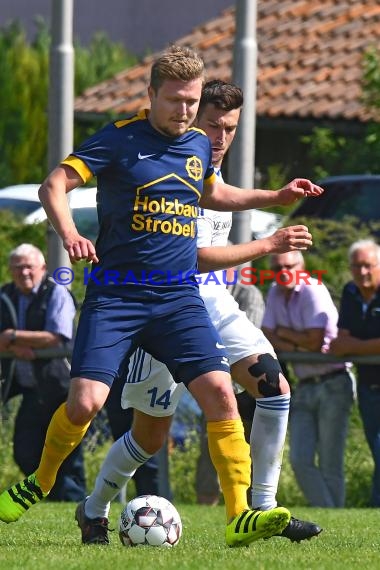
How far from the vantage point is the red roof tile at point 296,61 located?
80.6 feet

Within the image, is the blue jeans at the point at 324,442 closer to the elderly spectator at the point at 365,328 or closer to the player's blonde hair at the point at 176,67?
the elderly spectator at the point at 365,328

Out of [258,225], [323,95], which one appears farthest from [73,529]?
[323,95]

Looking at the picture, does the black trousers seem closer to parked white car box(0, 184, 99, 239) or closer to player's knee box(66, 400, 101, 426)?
parked white car box(0, 184, 99, 239)

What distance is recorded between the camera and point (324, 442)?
1184 cm

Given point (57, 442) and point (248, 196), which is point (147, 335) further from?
point (248, 196)

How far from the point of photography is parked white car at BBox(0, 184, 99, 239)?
15664 millimetres

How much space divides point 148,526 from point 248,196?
5.48ft

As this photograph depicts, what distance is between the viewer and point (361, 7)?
88.4 ft

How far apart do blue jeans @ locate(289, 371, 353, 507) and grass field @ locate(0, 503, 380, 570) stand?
8.23 feet

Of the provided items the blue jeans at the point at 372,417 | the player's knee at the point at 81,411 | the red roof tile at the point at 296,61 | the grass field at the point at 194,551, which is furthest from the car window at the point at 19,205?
the player's knee at the point at 81,411

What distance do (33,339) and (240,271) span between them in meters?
1.72

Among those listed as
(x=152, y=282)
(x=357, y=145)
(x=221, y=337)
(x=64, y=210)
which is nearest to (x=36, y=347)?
(x=221, y=337)

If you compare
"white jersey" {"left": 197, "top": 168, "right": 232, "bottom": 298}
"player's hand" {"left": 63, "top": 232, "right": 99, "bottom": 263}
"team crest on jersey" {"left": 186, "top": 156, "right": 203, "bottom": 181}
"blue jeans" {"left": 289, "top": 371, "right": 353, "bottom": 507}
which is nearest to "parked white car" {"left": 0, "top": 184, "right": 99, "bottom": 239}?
"blue jeans" {"left": 289, "top": 371, "right": 353, "bottom": 507}

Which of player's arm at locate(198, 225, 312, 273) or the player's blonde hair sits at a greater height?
the player's blonde hair
